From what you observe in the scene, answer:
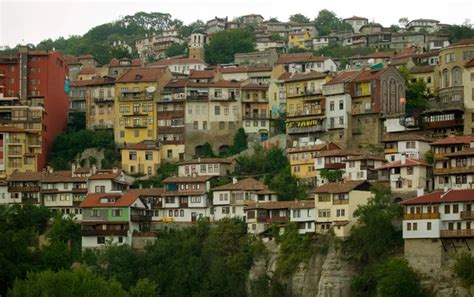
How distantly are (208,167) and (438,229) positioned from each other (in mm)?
25700

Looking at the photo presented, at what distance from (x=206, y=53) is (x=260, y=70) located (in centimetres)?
2521

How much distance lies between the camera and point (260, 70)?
12181 cm

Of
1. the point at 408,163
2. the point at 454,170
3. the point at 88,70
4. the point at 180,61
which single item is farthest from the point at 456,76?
the point at 88,70

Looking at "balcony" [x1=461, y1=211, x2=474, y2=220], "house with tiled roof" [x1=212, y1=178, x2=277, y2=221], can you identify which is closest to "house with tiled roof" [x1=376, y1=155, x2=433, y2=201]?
"balcony" [x1=461, y1=211, x2=474, y2=220]

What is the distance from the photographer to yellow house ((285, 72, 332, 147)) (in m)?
100

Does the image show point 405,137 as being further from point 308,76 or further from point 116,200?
point 116,200

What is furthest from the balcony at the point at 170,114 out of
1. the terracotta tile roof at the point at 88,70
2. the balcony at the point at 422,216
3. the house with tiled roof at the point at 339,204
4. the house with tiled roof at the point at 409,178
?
the balcony at the point at 422,216

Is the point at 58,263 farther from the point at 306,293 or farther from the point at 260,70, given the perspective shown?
the point at 260,70

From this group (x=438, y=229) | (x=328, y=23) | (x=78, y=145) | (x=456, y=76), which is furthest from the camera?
(x=328, y=23)

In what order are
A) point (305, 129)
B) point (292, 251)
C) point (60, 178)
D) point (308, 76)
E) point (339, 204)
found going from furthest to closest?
point (308, 76) < point (305, 129) < point (60, 178) < point (339, 204) < point (292, 251)

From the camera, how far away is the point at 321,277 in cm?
8125

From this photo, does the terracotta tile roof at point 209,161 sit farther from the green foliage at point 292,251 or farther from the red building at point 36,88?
the green foliage at point 292,251

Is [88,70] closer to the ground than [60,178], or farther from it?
farther from it

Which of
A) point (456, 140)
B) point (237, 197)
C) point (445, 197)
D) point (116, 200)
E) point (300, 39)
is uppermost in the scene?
point (300, 39)
